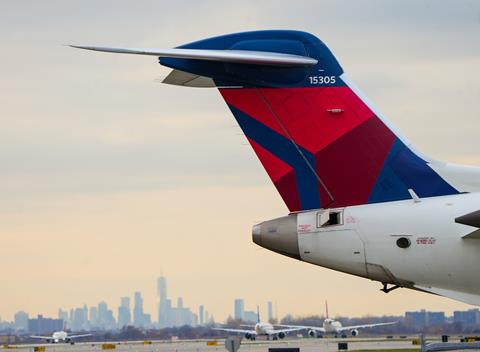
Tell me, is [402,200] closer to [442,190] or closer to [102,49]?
[442,190]

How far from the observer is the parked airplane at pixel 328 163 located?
21.1 meters

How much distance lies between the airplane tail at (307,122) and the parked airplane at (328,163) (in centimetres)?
2

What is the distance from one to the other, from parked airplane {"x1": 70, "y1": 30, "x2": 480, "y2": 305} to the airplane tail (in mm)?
19

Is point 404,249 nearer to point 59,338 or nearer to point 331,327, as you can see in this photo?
point 331,327

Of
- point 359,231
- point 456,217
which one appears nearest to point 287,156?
point 359,231

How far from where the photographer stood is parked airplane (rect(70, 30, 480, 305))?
21.1 m

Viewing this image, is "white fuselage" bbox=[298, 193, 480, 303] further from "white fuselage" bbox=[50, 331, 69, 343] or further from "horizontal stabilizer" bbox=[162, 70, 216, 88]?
"white fuselage" bbox=[50, 331, 69, 343]

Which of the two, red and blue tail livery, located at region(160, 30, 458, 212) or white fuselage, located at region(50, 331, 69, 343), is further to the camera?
Answer: white fuselage, located at region(50, 331, 69, 343)

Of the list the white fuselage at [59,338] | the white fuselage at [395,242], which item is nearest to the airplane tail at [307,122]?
the white fuselage at [395,242]

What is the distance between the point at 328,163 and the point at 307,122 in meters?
0.88

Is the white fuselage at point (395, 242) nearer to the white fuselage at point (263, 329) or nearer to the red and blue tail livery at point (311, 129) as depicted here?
the red and blue tail livery at point (311, 129)

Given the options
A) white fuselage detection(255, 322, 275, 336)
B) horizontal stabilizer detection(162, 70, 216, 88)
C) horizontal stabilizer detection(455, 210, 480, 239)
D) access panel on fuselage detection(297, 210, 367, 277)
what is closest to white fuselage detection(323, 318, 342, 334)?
white fuselage detection(255, 322, 275, 336)

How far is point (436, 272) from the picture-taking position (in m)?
20.8

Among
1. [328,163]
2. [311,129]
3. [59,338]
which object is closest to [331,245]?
[328,163]
